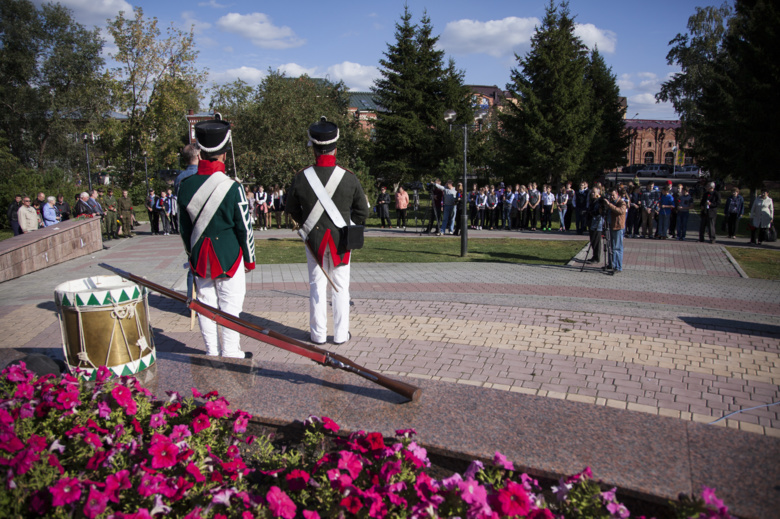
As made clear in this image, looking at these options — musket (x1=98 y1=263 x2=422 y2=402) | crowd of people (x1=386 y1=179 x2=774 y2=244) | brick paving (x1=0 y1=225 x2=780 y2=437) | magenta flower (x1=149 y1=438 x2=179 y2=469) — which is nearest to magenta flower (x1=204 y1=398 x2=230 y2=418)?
magenta flower (x1=149 y1=438 x2=179 y2=469)

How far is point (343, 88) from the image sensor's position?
61.1m

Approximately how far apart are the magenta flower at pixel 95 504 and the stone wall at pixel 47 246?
35.0ft

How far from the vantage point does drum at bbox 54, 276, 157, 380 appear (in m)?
3.72

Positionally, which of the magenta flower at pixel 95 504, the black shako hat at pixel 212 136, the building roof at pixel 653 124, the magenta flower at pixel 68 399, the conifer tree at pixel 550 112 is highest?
the building roof at pixel 653 124

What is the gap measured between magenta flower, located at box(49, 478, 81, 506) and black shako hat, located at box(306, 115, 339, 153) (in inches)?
150

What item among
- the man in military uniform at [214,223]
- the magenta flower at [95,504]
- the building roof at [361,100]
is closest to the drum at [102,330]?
the man in military uniform at [214,223]

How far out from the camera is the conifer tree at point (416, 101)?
39.3 meters

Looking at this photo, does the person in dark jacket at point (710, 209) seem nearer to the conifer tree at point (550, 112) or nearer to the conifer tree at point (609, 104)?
the conifer tree at point (550, 112)

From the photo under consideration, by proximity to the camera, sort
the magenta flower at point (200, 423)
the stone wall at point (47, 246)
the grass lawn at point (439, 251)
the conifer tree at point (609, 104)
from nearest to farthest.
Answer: the magenta flower at point (200, 423)
the stone wall at point (47, 246)
the grass lawn at point (439, 251)
the conifer tree at point (609, 104)

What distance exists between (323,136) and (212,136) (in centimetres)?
112

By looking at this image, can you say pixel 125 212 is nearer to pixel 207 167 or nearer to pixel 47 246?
pixel 47 246

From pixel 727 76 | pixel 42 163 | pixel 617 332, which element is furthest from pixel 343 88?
pixel 617 332

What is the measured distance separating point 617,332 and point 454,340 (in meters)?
2.06

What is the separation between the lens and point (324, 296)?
5.57m
